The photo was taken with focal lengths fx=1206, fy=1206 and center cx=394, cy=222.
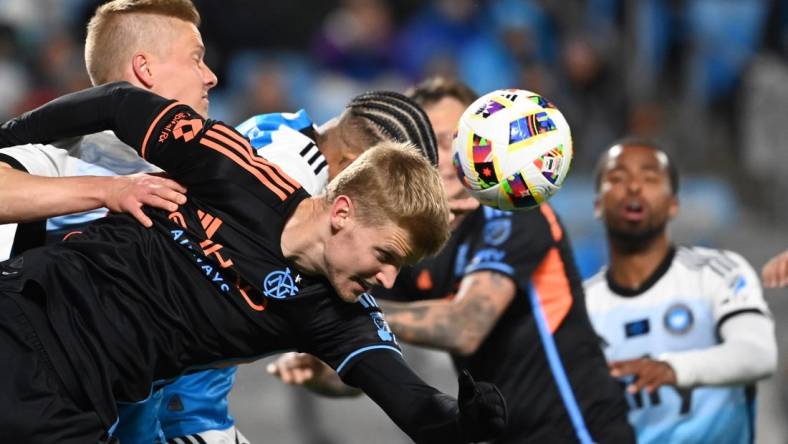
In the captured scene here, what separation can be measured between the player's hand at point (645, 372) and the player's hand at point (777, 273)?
53 cm

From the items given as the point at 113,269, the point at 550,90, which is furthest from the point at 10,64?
the point at 113,269

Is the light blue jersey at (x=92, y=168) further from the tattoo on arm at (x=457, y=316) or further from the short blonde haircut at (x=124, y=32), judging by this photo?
the tattoo on arm at (x=457, y=316)

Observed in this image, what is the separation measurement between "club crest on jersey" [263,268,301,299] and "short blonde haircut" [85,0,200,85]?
103 centimetres

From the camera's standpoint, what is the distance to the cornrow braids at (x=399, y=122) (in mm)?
4012

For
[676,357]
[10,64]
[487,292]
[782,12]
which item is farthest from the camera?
[782,12]

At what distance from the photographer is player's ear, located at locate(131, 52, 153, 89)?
3820mm

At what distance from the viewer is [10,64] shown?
9.77m

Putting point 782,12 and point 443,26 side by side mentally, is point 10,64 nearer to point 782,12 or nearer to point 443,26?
point 443,26

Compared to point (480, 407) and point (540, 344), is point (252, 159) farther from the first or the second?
point (540, 344)

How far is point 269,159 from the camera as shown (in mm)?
3775

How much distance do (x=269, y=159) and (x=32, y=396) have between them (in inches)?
43.3

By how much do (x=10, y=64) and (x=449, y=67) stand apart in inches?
142

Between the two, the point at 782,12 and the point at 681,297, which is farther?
the point at 782,12

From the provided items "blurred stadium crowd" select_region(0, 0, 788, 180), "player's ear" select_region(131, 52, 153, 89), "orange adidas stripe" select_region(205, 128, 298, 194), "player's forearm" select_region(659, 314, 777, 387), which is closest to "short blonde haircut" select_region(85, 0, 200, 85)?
"player's ear" select_region(131, 52, 153, 89)
